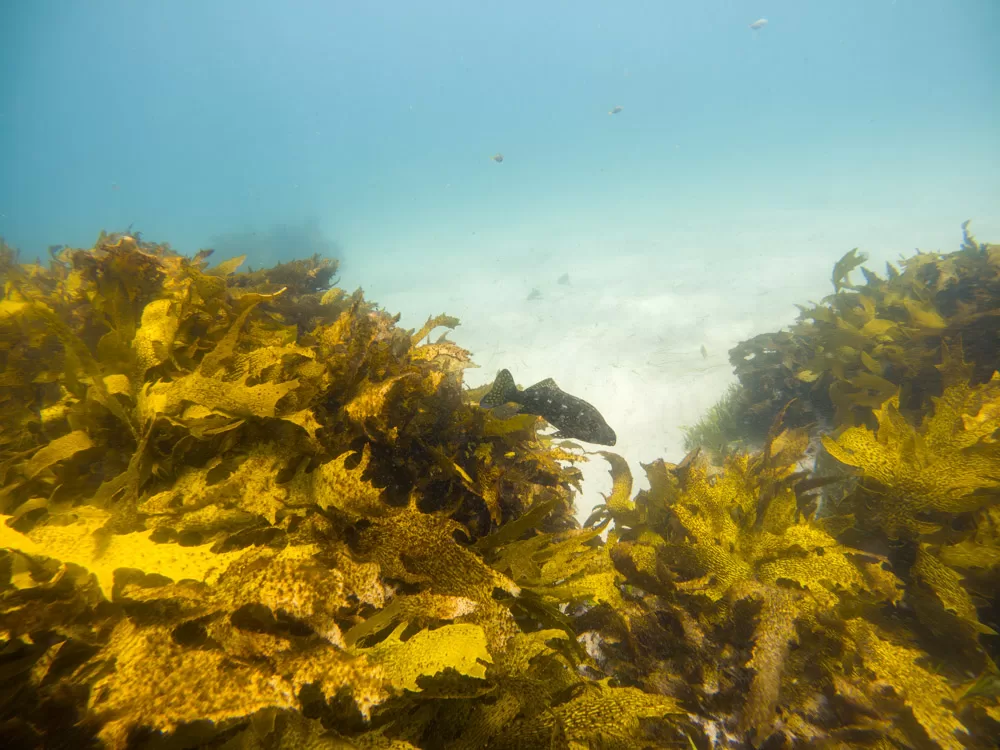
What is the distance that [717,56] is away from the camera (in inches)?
3959

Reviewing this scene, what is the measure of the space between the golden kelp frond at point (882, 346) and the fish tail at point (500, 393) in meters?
2.62

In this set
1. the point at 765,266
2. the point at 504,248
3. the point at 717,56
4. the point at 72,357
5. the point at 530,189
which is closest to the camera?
the point at 72,357

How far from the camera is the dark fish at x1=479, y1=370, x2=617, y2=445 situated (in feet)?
7.27

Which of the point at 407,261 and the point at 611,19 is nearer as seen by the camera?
the point at 407,261

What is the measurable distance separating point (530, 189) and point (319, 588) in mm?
72810

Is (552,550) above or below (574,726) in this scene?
above

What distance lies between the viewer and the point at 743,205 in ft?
111

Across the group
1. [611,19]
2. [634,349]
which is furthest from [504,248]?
[611,19]

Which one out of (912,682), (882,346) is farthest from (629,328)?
(912,682)

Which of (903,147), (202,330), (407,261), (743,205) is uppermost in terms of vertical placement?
(903,147)

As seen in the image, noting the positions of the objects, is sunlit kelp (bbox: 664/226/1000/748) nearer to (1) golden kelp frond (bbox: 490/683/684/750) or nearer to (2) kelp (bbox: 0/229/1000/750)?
(2) kelp (bbox: 0/229/1000/750)

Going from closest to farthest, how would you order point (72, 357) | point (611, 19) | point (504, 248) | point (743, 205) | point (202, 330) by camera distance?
point (72, 357) < point (202, 330) < point (504, 248) < point (743, 205) < point (611, 19)

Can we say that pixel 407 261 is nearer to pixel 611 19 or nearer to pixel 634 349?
pixel 634 349

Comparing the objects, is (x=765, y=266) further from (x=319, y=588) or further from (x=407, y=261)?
(x=407, y=261)
